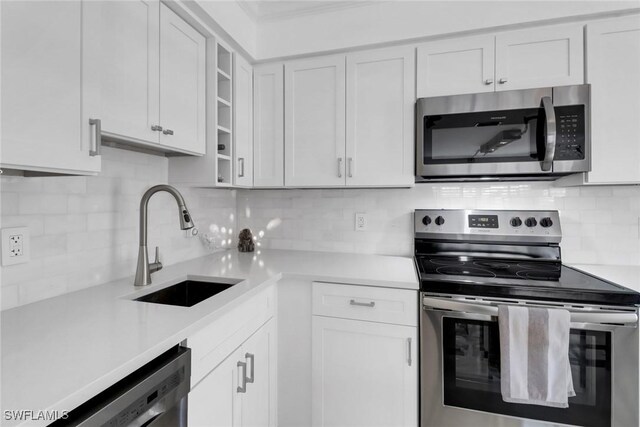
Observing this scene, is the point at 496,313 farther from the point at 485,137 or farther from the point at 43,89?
the point at 43,89

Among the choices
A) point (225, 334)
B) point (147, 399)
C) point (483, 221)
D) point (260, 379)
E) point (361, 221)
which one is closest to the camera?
point (147, 399)

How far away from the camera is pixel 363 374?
1.54 metres

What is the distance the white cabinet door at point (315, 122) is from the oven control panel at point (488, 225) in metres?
0.65

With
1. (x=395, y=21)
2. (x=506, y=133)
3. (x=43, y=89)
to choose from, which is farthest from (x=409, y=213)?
(x=43, y=89)

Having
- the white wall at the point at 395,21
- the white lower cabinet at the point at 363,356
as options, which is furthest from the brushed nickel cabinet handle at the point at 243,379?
the white wall at the point at 395,21

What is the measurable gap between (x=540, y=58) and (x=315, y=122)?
1.23m

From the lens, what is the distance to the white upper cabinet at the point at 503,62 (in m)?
1.60

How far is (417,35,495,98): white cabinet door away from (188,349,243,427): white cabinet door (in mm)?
1648

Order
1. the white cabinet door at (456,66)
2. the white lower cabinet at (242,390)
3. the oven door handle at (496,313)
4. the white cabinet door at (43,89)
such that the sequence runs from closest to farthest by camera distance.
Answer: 1. the white cabinet door at (43,89)
2. the white lower cabinet at (242,390)
3. the oven door handle at (496,313)
4. the white cabinet door at (456,66)

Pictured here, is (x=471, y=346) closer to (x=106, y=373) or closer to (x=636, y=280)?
(x=636, y=280)

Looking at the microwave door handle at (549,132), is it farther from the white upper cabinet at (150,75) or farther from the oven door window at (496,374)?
the white upper cabinet at (150,75)

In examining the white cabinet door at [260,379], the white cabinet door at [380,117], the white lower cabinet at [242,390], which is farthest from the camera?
the white cabinet door at [380,117]

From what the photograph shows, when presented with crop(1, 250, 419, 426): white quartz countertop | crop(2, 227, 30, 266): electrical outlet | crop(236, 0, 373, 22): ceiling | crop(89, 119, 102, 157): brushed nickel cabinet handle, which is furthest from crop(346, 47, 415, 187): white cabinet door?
crop(2, 227, 30, 266): electrical outlet

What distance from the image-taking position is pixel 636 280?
1486mm
